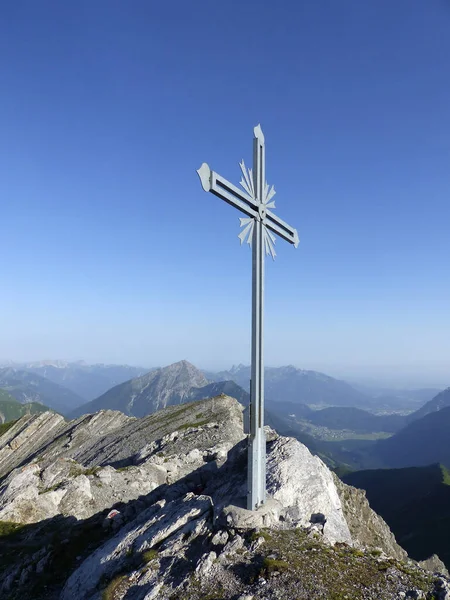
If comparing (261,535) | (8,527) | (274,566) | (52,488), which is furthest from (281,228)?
(52,488)

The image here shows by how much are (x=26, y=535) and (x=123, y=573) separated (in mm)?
18734

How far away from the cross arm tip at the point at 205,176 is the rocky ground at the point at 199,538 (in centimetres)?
1416

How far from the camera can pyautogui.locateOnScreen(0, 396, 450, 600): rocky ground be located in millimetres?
Result: 13695

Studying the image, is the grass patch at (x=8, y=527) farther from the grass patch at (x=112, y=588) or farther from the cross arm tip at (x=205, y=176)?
the cross arm tip at (x=205, y=176)

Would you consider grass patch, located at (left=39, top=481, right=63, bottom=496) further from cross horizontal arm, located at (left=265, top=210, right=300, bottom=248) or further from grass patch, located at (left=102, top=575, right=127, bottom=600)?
cross horizontal arm, located at (left=265, top=210, right=300, bottom=248)

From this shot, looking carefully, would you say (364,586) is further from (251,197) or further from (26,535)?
(26,535)

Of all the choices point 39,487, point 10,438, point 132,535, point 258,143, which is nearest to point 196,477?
point 132,535

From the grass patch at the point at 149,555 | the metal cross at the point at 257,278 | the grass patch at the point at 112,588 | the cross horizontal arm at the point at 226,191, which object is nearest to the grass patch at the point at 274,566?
the metal cross at the point at 257,278

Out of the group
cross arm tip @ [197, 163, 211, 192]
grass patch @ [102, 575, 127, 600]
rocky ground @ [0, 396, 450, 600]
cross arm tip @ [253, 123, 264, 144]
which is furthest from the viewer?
cross arm tip @ [253, 123, 264, 144]

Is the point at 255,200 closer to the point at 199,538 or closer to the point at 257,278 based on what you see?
the point at 257,278

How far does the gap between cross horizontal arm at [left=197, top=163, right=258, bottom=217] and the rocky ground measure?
13.7 m

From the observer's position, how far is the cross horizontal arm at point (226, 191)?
48.5ft

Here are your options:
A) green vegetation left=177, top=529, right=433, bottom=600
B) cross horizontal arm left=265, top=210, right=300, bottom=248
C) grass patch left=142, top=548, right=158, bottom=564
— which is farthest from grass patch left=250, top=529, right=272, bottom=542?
cross horizontal arm left=265, top=210, right=300, bottom=248

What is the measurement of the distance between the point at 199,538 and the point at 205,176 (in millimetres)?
15676
